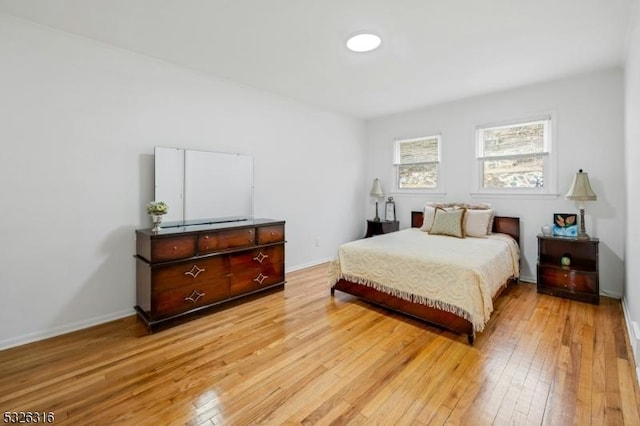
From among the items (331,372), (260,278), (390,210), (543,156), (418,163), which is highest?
(418,163)

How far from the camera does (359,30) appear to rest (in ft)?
8.25

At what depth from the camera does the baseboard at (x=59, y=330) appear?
235 centimetres

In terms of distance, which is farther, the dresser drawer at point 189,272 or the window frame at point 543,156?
the window frame at point 543,156

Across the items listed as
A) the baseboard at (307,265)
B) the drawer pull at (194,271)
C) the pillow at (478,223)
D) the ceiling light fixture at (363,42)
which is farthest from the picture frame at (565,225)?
the drawer pull at (194,271)

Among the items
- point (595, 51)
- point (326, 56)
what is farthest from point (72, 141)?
point (595, 51)

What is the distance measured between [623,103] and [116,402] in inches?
205

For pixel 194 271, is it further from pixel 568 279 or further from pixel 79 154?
pixel 568 279

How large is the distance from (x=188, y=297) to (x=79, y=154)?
159cm

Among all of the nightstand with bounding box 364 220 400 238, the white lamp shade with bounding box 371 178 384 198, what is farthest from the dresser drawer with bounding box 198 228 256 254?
the white lamp shade with bounding box 371 178 384 198

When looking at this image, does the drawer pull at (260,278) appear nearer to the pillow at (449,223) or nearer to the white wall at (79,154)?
the white wall at (79,154)

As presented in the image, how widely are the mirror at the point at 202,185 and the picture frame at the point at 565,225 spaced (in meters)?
3.74

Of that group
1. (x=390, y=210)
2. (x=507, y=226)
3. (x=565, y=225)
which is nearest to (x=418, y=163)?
(x=390, y=210)

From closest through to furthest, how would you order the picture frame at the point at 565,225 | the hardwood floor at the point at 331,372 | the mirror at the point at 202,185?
the hardwood floor at the point at 331,372 → the mirror at the point at 202,185 → the picture frame at the point at 565,225

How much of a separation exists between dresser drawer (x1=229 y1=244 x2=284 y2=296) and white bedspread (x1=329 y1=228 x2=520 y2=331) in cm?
67
